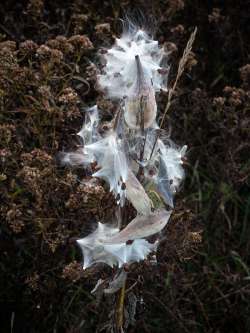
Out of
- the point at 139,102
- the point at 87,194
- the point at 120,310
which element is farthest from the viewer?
the point at 87,194

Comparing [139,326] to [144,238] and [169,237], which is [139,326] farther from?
[144,238]

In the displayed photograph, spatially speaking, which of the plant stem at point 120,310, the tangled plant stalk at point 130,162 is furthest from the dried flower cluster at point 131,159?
the plant stem at point 120,310

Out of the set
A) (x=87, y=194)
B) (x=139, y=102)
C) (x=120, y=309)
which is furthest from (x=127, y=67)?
(x=120, y=309)

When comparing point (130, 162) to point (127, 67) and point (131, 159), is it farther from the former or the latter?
point (127, 67)

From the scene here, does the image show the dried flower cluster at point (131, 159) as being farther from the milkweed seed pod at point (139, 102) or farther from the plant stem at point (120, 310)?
the plant stem at point (120, 310)

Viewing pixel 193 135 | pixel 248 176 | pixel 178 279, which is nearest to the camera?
pixel 178 279

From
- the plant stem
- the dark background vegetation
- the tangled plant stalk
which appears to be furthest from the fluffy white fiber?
the plant stem

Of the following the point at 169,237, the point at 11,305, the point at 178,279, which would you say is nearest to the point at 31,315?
the point at 11,305
